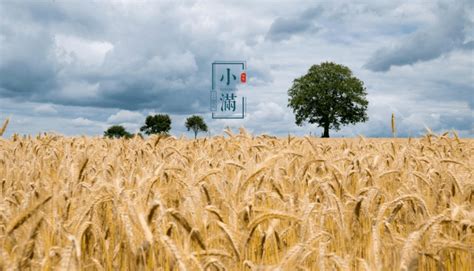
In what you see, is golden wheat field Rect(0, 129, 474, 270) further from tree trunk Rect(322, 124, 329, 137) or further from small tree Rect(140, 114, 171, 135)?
small tree Rect(140, 114, 171, 135)

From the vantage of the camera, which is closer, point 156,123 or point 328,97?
point 328,97

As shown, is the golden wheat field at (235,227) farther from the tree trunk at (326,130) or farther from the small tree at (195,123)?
the small tree at (195,123)

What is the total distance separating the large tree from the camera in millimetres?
54406

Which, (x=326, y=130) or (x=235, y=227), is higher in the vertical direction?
(x=326, y=130)

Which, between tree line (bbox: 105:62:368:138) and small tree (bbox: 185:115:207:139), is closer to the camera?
Result: tree line (bbox: 105:62:368:138)

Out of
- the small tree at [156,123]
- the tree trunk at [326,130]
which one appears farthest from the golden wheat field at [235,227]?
the small tree at [156,123]

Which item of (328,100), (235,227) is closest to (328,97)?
(328,100)

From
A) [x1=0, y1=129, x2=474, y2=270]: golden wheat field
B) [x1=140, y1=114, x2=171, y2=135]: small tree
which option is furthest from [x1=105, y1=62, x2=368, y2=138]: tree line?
[x1=0, y1=129, x2=474, y2=270]: golden wheat field

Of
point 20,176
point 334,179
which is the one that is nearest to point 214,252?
point 334,179

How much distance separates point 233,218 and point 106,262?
27.3 inches

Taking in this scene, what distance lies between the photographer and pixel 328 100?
54.4 m

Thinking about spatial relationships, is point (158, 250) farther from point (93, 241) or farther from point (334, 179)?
point (334, 179)

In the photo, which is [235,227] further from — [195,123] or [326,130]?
[195,123]

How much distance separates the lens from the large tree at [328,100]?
5441 centimetres
